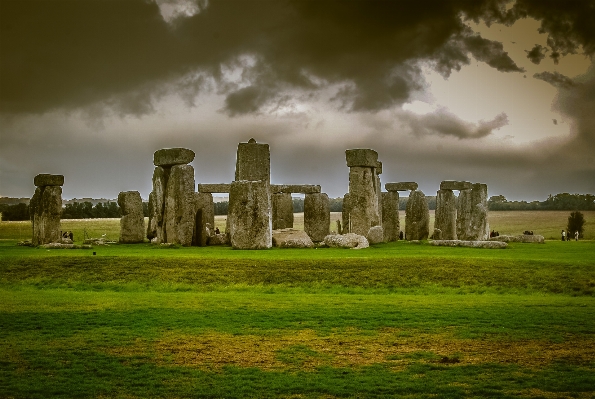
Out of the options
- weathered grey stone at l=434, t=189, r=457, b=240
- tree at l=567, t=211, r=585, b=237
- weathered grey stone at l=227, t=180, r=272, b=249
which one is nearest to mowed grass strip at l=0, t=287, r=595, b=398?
weathered grey stone at l=227, t=180, r=272, b=249

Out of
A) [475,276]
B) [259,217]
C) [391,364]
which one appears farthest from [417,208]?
[391,364]

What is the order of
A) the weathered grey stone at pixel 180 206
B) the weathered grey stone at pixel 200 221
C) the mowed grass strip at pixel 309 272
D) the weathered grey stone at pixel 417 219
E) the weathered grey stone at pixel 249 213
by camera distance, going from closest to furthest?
1. the mowed grass strip at pixel 309 272
2. the weathered grey stone at pixel 249 213
3. the weathered grey stone at pixel 180 206
4. the weathered grey stone at pixel 200 221
5. the weathered grey stone at pixel 417 219

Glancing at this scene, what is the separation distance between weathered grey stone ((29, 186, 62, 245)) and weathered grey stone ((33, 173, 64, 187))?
0.21 m

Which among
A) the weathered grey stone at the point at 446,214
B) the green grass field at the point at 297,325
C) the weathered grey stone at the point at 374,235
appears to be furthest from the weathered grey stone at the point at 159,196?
the weathered grey stone at the point at 446,214

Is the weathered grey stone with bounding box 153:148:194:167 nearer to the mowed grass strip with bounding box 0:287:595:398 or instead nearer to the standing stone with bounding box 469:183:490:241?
the mowed grass strip with bounding box 0:287:595:398

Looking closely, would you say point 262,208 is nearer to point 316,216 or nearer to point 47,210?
point 316,216

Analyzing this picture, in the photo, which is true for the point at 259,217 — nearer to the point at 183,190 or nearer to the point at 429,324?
the point at 183,190

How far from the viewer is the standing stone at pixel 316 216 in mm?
33000

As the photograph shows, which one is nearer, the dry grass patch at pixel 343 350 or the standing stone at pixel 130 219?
the dry grass patch at pixel 343 350

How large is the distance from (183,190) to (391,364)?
1811cm

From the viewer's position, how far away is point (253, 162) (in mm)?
26281

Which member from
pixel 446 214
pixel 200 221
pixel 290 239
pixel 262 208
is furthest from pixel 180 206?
pixel 446 214

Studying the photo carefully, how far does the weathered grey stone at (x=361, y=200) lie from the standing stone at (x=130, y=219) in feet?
31.9

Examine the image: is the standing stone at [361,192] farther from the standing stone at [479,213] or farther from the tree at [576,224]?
the tree at [576,224]
